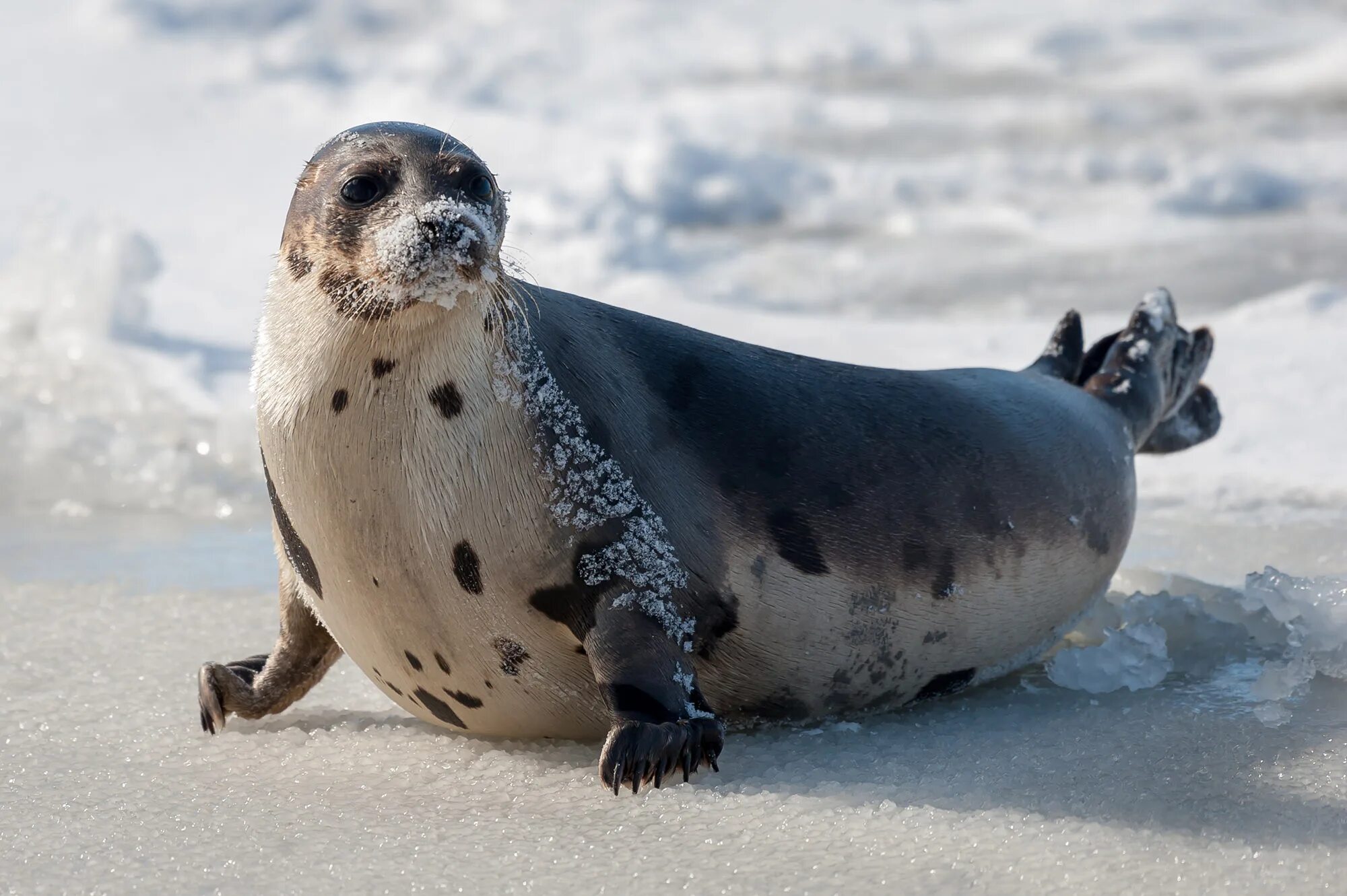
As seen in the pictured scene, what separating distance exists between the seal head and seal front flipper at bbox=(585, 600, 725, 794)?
53cm

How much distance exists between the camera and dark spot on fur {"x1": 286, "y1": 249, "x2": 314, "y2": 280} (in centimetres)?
243

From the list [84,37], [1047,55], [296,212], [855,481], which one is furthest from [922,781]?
[1047,55]

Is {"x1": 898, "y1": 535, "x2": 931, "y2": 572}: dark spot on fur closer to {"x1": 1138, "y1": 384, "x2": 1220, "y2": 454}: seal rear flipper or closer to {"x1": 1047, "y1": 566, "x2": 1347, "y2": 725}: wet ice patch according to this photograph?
{"x1": 1047, "y1": 566, "x2": 1347, "y2": 725}: wet ice patch

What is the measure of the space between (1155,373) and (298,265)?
6.75 ft

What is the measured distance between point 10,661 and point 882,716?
5.25 ft

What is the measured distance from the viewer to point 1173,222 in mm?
8430

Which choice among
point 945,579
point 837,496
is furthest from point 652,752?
point 945,579

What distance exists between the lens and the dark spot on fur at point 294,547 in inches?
101

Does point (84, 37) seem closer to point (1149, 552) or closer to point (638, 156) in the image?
point (638, 156)

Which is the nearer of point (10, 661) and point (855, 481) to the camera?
point (855, 481)

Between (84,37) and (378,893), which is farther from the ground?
(84,37)

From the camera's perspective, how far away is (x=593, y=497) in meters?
2.46

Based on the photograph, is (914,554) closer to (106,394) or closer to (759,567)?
(759,567)

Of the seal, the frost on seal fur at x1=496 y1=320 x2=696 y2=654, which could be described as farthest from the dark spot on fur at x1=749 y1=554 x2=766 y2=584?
the frost on seal fur at x1=496 y1=320 x2=696 y2=654
